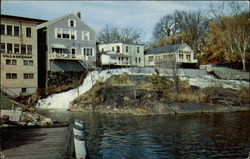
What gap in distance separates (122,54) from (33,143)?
4520 cm

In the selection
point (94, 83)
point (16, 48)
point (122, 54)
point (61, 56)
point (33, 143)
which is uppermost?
point (122, 54)

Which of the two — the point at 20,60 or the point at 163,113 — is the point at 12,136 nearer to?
the point at 163,113

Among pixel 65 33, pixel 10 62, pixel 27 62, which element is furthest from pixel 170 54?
pixel 10 62

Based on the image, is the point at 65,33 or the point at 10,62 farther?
the point at 65,33

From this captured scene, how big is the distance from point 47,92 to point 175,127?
2565 cm

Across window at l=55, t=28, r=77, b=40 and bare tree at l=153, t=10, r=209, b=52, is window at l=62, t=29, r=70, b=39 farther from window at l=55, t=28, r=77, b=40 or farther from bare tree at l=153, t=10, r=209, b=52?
bare tree at l=153, t=10, r=209, b=52

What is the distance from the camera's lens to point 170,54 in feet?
151

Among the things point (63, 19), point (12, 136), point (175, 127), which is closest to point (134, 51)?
point (63, 19)

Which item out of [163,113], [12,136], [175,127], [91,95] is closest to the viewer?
[12,136]

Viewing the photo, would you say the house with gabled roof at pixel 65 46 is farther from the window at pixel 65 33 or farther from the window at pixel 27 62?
the window at pixel 27 62

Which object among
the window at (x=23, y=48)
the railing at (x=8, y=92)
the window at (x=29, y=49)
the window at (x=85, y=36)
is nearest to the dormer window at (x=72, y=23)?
the window at (x=85, y=36)

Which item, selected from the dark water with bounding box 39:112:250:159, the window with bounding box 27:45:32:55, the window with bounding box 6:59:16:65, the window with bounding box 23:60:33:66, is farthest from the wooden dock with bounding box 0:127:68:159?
the window with bounding box 27:45:32:55

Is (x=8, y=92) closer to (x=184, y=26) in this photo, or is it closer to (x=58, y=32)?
(x=58, y=32)

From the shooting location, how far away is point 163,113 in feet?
88.7
